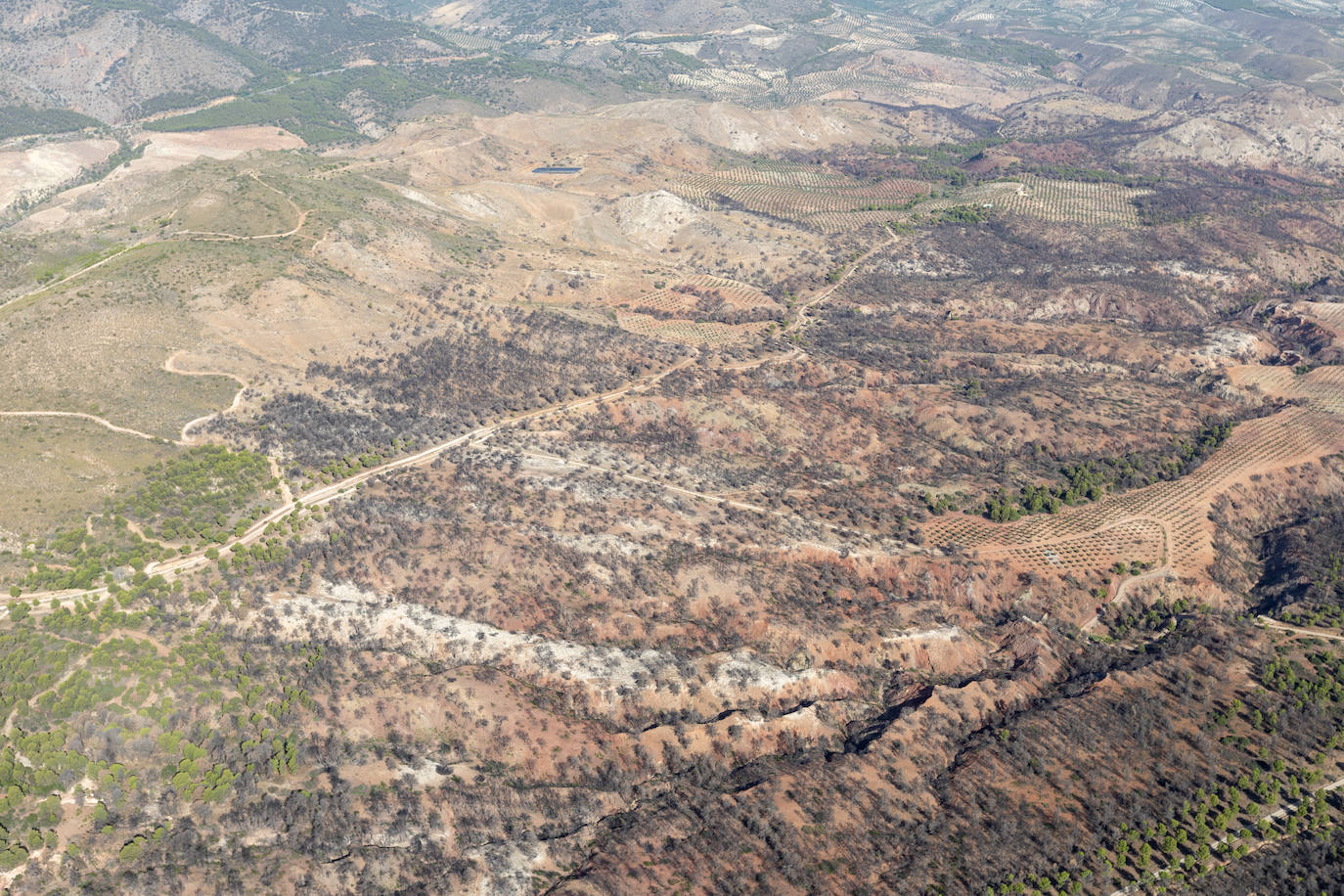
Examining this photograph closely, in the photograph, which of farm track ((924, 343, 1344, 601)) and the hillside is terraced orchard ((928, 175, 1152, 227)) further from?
farm track ((924, 343, 1344, 601))

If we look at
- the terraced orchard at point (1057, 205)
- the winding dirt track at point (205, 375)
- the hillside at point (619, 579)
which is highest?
the terraced orchard at point (1057, 205)

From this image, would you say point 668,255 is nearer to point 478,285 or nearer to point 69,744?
point 478,285

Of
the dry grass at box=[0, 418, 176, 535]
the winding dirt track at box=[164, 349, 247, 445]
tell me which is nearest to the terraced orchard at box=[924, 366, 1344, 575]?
the winding dirt track at box=[164, 349, 247, 445]

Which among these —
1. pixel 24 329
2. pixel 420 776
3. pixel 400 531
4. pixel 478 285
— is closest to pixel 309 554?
pixel 400 531

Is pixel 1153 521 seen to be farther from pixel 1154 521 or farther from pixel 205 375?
pixel 205 375

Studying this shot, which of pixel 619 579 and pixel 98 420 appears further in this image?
pixel 98 420

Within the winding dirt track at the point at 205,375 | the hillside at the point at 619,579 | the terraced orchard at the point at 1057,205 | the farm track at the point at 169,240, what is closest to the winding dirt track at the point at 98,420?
the hillside at the point at 619,579

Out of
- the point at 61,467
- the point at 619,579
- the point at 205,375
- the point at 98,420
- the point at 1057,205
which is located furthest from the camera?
the point at 1057,205

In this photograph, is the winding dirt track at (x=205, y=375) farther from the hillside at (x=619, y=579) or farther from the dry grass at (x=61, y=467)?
the dry grass at (x=61, y=467)

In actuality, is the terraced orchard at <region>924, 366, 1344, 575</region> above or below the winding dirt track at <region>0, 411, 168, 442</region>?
below

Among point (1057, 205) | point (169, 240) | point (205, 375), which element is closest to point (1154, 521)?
point (205, 375)

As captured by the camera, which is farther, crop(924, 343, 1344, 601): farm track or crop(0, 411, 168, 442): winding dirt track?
crop(924, 343, 1344, 601): farm track
